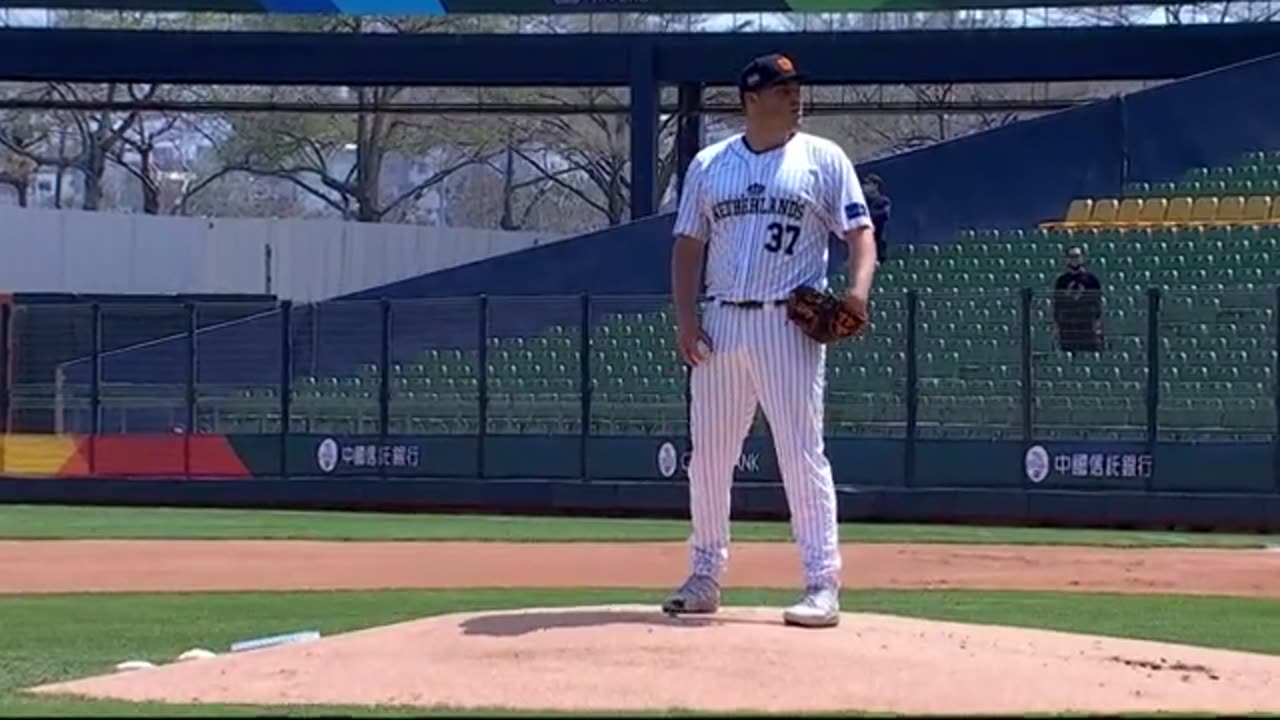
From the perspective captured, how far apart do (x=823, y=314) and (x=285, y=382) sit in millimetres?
18868

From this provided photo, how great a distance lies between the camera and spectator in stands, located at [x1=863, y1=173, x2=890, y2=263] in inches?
1037

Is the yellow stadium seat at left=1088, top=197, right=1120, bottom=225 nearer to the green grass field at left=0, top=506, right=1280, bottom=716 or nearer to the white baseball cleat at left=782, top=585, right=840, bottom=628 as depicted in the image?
the green grass field at left=0, top=506, right=1280, bottom=716

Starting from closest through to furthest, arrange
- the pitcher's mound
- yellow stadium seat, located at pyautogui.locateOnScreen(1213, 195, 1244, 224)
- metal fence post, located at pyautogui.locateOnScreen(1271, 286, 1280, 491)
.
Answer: the pitcher's mound → metal fence post, located at pyautogui.locateOnScreen(1271, 286, 1280, 491) → yellow stadium seat, located at pyautogui.locateOnScreen(1213, 195, 1244, 224)

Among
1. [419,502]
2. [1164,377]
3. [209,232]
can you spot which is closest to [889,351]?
[1164,377]

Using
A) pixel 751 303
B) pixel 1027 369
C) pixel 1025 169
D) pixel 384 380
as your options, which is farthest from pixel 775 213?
pixel 1025 169

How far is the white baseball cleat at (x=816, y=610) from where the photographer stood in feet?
27.9

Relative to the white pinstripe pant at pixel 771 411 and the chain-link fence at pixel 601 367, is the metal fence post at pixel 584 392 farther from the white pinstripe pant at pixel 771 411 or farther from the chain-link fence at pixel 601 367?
the white pinstripe pant at pixel 771 411

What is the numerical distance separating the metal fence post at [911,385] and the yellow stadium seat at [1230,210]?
7181mm

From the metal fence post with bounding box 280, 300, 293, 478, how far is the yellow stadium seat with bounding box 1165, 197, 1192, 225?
37.8ft

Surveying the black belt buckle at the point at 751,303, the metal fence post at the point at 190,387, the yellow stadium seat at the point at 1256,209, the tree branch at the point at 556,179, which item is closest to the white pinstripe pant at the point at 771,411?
the black belt buckle at the point at 751,303

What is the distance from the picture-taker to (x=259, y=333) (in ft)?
87.8

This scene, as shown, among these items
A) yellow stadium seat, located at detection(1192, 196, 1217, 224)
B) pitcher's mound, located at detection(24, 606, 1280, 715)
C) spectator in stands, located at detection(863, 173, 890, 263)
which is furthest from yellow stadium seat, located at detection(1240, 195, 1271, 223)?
pitcher's mound, located at detection(24, 606, 1280, 715)

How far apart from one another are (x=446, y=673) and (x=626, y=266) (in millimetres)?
23601

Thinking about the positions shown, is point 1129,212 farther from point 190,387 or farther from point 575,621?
point 575,621
